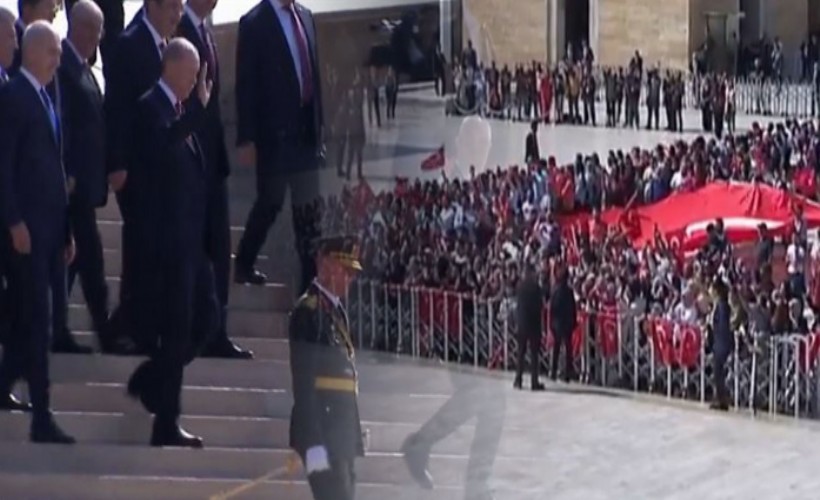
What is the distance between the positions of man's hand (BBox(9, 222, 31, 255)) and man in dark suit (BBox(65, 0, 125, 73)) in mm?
223

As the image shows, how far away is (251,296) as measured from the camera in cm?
245

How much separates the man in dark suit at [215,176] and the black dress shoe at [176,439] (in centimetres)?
12

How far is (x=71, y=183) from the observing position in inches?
92.7

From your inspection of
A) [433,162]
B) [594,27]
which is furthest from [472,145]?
[594,27]

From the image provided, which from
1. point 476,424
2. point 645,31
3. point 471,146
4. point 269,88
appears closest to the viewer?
point 269,88

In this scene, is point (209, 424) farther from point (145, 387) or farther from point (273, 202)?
point (273, 202)

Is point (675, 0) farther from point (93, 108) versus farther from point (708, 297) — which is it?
point (93, 108)

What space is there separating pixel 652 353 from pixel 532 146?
605 mm

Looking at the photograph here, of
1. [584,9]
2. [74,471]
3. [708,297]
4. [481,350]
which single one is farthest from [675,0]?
[74,471]

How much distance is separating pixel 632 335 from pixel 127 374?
1.88m

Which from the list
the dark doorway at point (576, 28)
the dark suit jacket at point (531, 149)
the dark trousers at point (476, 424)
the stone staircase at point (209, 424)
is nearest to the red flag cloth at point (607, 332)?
the dark suit jacket at point (531, 149)

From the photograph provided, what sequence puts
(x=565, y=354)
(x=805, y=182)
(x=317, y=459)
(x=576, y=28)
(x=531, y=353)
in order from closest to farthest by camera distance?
(x=317, y=459)
(x=531, y=353)
(x=565, y=354)
(x=805, y=182)
(x=576, y=28)

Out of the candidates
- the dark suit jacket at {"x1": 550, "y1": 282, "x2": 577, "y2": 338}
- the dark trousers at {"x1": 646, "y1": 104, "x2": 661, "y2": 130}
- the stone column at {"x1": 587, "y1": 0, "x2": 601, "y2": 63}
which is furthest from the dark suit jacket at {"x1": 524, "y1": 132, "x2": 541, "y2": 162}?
the stone column at {"x1": 587, "y1": 0, "x2": 601, "y2": 63}

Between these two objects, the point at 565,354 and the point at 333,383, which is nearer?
the point at 333,383
